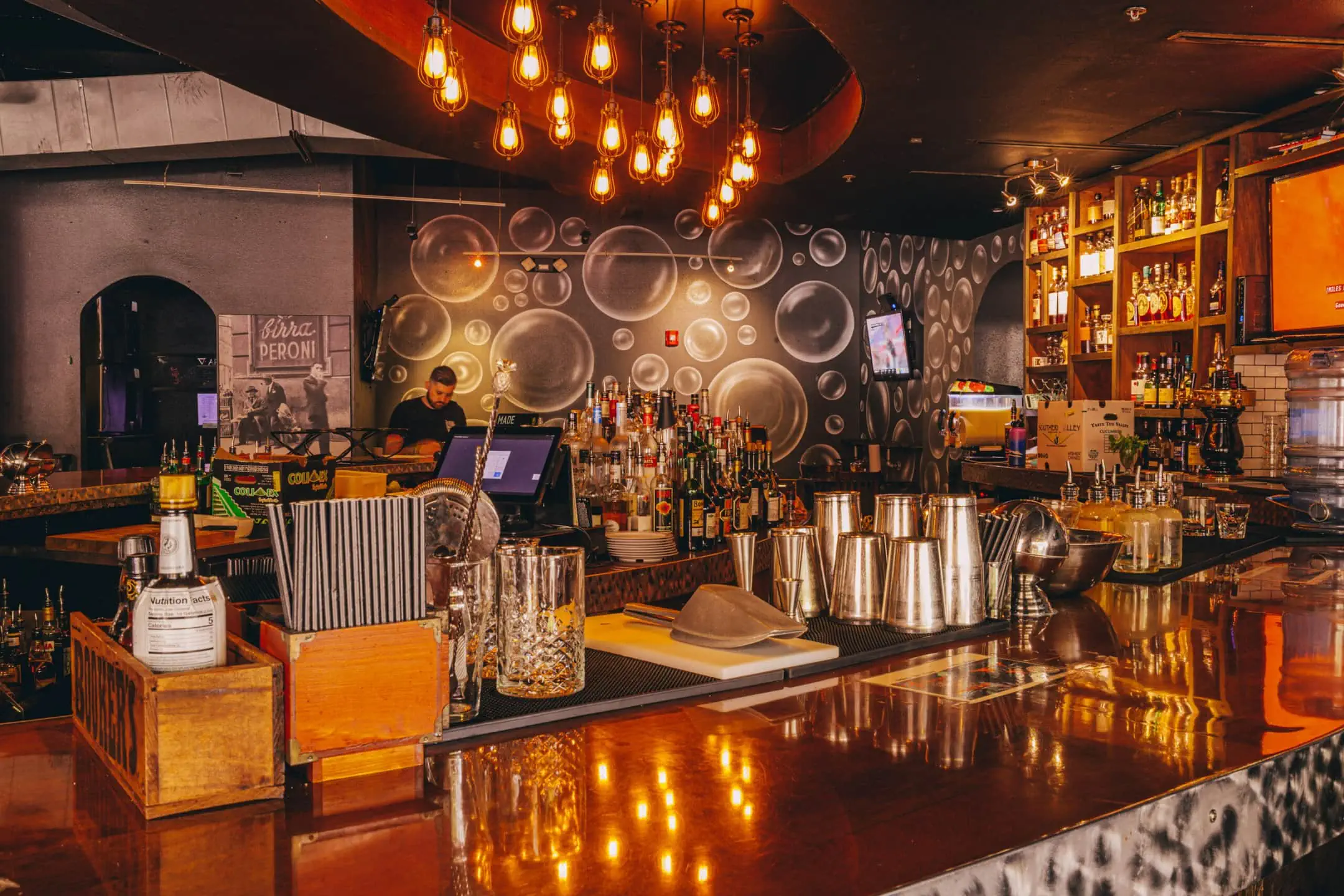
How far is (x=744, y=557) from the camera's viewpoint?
5.51ft

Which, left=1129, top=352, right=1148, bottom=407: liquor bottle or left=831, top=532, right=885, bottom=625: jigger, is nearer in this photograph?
left=831, top=532, right=885, bottom=625: jigger

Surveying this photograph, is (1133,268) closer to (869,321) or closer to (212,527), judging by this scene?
(869,321)

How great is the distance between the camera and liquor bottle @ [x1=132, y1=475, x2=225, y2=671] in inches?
33.9

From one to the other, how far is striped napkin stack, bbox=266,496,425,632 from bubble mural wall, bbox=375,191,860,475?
A: 7659 mm

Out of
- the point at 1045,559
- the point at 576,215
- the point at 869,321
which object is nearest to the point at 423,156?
the point at 576,215

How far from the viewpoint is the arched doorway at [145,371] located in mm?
7941

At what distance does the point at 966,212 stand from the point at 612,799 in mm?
7390

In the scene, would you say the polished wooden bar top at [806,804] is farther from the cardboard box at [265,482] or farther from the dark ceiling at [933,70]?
the dark ceiling at [933,70]

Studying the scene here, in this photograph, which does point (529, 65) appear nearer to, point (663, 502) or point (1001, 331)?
point (663, 502)

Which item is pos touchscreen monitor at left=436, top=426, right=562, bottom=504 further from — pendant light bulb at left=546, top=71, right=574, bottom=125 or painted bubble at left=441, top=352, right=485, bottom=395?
painted bubble at left=441, top=352, right=485, bottom=395

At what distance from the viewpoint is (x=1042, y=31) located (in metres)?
3.83

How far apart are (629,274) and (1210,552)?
7095 millimetres

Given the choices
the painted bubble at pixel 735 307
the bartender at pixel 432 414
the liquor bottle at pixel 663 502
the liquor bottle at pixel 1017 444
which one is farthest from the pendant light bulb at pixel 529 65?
the painted bubble at pixel 735 307

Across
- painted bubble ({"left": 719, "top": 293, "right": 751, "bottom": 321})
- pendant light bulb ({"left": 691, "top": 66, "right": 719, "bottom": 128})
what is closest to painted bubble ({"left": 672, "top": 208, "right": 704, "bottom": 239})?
painted bubble ({"left": 719, "top": 293, "right": 751, "bottom": 321})
